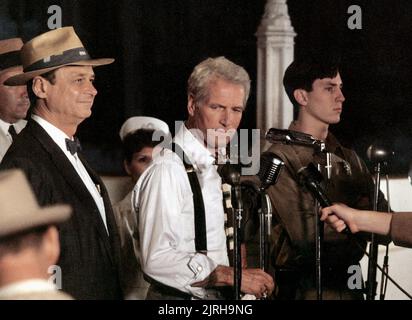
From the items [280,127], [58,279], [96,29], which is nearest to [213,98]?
[280,127]

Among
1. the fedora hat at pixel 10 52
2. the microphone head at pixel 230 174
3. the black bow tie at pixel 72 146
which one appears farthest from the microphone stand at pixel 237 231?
the fedora hat at pixel 10 52

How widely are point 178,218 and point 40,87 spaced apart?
74 cm

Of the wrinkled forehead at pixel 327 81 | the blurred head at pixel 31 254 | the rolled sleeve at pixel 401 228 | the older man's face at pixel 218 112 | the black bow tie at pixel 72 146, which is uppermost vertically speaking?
the wrinkled forehead at pixel 327 81

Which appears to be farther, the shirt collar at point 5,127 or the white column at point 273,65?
the white column at point 273,65

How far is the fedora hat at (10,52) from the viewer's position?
11.1 ft

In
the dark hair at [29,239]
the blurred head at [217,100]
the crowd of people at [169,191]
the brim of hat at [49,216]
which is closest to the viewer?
the dark hair at [29,239]

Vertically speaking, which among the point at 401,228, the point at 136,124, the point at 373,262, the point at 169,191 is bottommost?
the point at 373,262

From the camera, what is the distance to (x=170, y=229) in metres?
A: 3.18

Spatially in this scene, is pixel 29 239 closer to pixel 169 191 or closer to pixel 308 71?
pixel 169 191

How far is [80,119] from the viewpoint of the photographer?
335cm

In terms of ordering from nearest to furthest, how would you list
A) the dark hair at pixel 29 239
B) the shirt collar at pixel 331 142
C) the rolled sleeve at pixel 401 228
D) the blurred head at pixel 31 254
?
the blurred head at pixel 31 254
the dark hair at pixel 29 239
the rolled sleeve at pixel 401 228
the shirt collar at pixel 331 142

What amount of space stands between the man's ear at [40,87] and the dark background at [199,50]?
9.6 inches

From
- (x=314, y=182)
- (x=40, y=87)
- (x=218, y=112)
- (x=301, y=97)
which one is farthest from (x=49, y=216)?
(x=301, y=97)

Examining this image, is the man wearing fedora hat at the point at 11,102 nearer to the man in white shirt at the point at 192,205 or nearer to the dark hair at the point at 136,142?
the dark hair at the point at 136,142
